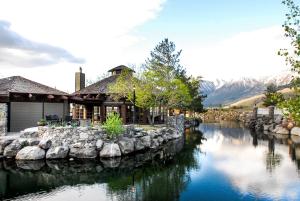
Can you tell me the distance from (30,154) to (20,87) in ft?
27.5

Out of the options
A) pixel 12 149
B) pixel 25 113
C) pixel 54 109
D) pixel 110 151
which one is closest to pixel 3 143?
pixel 12 149

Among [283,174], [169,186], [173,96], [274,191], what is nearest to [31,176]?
[169,186]

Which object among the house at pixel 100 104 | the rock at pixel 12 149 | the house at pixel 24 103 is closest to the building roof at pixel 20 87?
the house at pixel 24 103

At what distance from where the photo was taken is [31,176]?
18.0m

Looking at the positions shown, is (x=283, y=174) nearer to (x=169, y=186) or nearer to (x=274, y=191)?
(x=274, y=191)

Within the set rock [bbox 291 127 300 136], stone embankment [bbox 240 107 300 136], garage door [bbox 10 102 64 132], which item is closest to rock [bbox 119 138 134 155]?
garage door [bbox 10 102 64 132]

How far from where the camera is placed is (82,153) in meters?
22.6

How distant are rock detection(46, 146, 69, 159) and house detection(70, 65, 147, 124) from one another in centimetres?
953

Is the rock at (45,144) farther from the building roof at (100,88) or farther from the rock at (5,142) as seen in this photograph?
the building roof at (100,88)

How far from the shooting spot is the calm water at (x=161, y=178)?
1461 cm

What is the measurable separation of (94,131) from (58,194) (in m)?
9.07

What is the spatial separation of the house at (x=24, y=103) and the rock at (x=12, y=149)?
3.02 m

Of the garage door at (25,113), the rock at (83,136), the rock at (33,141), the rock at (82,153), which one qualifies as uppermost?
the garage door at (25,113)

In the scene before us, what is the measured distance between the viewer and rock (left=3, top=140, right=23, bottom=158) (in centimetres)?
2223
